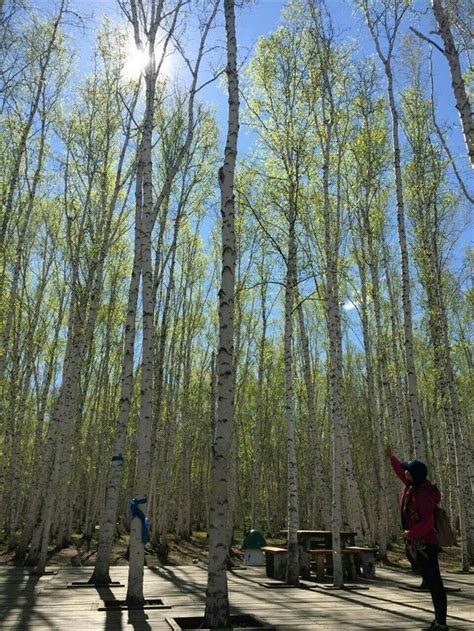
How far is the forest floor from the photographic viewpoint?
40.0 ft

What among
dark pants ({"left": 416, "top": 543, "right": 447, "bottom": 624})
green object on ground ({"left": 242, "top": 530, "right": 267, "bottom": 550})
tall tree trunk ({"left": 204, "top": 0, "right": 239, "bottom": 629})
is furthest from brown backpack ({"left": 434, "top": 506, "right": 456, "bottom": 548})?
green object on ground ({"left": 242, "top": 530, "right": 267, "bottom": 550})

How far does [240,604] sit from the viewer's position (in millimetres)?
6398

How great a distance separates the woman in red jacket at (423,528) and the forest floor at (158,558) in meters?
8.88

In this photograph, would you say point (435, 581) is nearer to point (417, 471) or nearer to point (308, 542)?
point (417, 471)

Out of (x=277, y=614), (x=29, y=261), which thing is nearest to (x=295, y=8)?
(x=29, y=261)

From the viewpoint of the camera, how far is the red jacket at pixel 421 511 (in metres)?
4.43

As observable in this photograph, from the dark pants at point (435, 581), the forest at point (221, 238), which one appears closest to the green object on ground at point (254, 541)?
the forest at point (221, 238)

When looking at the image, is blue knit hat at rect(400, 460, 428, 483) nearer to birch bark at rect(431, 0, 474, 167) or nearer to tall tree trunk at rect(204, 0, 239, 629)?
tall tree trunk at rect(204, 0, 239, 629)

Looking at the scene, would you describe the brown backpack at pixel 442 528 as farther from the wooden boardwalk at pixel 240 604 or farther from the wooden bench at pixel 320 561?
the wooden bench at pixel 320 561

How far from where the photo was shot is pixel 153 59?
300 inches

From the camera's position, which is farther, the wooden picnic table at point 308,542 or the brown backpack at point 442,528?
the wooden picnic table at point 308,542

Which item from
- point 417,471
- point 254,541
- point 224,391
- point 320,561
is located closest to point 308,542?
point 320,561

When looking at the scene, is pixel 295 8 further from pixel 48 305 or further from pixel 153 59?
pixel 48 305

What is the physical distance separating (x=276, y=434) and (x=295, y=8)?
895 inches
